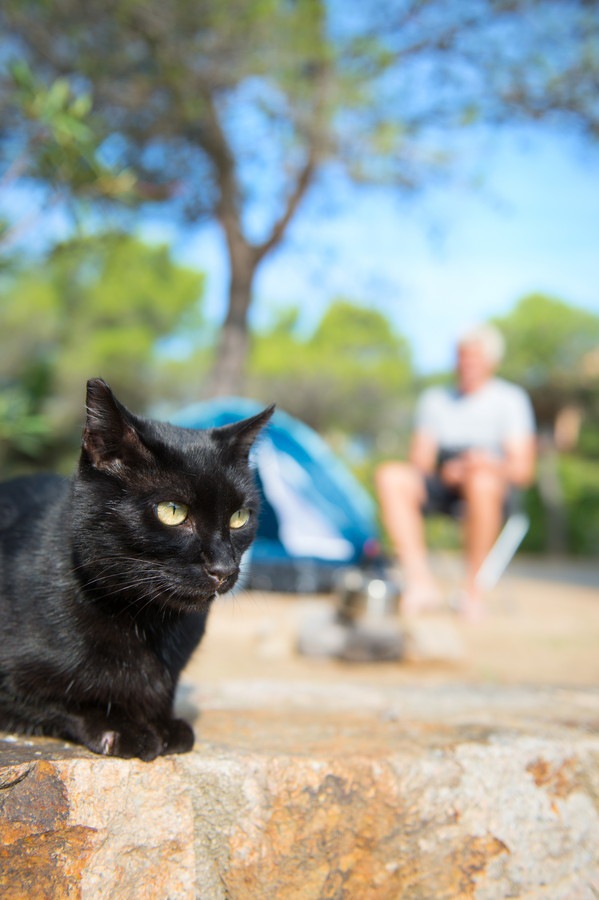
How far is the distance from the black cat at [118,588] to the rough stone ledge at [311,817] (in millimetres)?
78

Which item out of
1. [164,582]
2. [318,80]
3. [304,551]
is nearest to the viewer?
[164,582]

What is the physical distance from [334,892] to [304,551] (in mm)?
4143

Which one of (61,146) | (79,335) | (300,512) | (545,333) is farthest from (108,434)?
(545,333)

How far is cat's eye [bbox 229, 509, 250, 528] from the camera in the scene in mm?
1479

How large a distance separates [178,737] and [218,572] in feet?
1.17

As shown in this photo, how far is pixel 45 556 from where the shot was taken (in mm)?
1454

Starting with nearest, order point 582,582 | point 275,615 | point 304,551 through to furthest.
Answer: point 275,615
point 304,551
point 582,582

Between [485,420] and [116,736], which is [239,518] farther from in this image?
[485,420]

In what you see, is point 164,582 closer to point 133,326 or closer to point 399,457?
point 399,457

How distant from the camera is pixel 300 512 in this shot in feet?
18.5

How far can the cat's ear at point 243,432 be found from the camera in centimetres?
156

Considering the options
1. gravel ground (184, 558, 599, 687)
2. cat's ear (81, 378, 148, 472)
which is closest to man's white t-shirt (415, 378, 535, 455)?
gravel ground (184, 558, 599, 687)

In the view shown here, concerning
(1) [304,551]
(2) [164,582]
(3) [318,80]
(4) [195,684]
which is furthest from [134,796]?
(3) [318,80]

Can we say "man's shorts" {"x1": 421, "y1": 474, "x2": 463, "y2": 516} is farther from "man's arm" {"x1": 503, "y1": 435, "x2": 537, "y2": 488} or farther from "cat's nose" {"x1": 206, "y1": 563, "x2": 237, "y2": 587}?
"cat's nose" {"x1": 206, "y1": 563, "x2": 237, "y2": 587}
